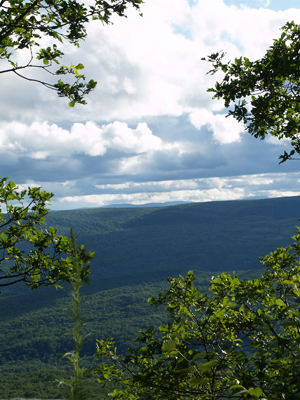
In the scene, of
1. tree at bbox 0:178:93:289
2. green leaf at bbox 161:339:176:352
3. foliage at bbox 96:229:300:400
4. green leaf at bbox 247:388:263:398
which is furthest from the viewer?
tree at bbox 0:178:93:289

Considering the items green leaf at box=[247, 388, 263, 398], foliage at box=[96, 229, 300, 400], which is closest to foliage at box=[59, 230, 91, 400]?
green leaf at box=[247, 388, 263, 398]

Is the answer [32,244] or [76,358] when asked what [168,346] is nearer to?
[76,358]

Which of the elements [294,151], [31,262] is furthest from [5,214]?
[294,151]

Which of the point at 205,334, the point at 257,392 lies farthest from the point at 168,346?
the point at 205,334

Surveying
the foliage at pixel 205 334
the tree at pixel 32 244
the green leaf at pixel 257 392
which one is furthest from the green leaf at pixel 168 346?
the tree at pixel 32 244

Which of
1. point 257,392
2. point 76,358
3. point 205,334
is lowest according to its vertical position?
point 205,334

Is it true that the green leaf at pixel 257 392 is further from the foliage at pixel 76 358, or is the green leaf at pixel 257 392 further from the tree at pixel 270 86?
the tree at pixel 270 86

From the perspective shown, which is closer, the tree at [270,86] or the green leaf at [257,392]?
the green leaf at [257,392]

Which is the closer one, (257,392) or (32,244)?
(257,392)

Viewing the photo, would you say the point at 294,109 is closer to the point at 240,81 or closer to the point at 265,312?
the point at 240,81

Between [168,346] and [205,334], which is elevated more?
[168,346]

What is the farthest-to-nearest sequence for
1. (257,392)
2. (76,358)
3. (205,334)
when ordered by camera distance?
(205,334), (76,358), (257,392)

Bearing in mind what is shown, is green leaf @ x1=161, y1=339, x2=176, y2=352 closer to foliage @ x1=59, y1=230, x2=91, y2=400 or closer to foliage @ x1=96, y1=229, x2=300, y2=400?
foliage @ x1=59, y1=230, x2=91, y2=400

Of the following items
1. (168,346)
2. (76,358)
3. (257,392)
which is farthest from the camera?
(76,358)
